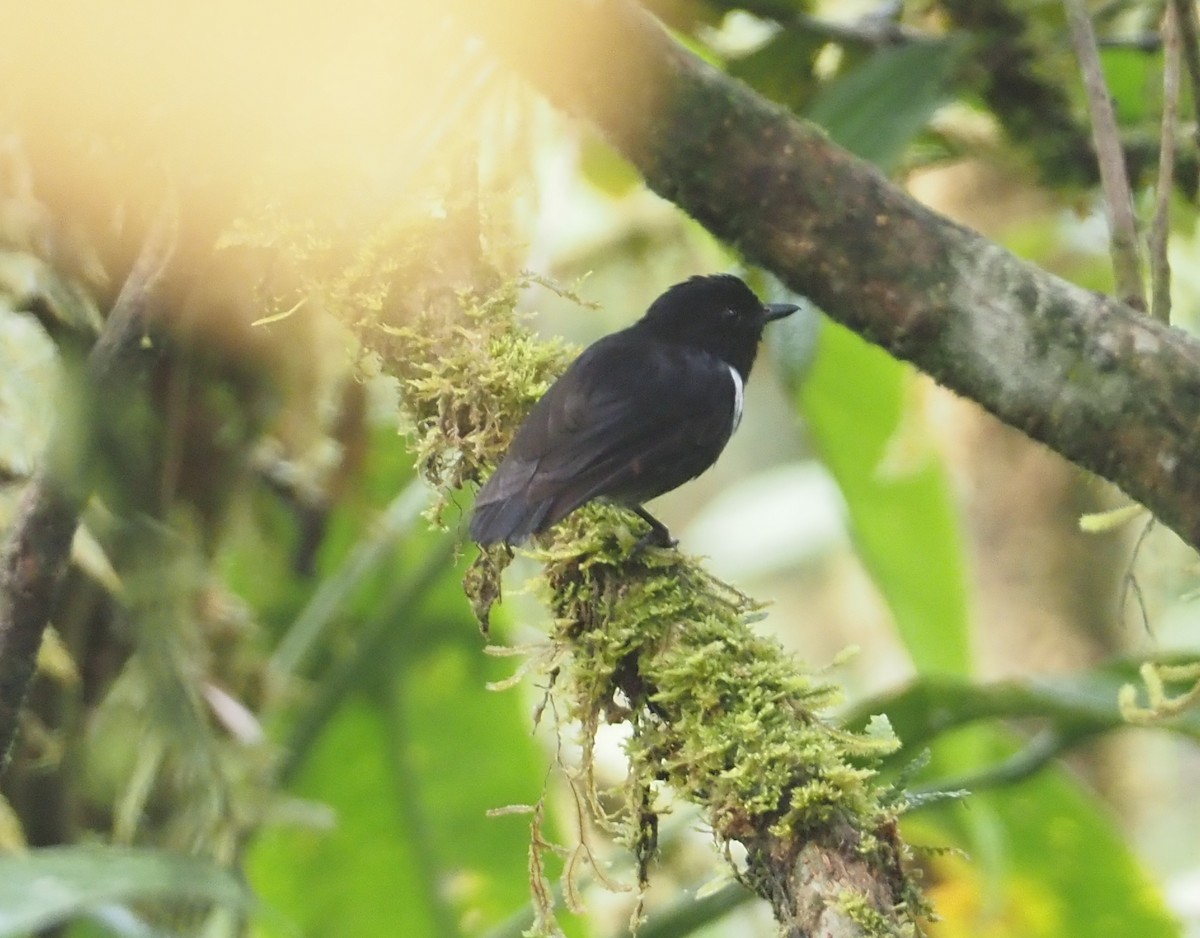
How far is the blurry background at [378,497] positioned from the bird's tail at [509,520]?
281mm

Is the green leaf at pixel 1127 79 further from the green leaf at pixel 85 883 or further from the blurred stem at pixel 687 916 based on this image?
the green leaf at pixel 85 883

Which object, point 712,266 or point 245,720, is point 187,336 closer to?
point 245,720

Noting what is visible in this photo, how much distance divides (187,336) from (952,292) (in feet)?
4.96

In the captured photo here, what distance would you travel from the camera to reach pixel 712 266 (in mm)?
4508

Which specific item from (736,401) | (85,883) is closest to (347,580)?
(736,401)

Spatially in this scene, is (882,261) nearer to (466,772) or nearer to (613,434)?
(613,434)

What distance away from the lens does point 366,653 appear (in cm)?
287

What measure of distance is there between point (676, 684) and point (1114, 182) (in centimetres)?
113

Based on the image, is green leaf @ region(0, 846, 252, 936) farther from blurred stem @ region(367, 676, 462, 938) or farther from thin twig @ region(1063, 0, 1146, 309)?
blurred stem @ region(367, 676, 462, 938)

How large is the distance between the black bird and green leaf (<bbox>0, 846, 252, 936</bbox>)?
0.61 m

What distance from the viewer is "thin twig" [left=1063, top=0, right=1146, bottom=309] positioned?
198cm

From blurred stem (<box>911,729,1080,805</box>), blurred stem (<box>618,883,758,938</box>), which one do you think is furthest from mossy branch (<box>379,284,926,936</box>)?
blurred stem (<box>911,729,1080,805</box>)

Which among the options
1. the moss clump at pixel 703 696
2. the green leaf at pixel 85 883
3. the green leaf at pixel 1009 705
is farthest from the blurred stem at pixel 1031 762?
the green leaf at pixel 85 883

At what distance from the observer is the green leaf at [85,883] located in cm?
120
